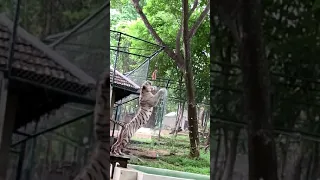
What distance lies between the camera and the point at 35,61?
96 cm

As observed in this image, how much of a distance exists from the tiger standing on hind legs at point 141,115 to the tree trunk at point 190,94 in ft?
0.58

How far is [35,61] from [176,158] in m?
1.85

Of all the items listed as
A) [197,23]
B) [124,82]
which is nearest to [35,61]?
[124,82]

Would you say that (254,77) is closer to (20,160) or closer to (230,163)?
(230,163)

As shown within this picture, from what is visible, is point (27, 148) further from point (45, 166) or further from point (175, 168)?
point (175, 168)

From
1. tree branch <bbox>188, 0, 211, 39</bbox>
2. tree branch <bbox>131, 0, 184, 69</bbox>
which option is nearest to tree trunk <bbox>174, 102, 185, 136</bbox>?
tree branch <bbox>131, 0, 184, 69</bbox>

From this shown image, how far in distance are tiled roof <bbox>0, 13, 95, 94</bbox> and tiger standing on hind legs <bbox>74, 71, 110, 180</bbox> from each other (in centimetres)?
3

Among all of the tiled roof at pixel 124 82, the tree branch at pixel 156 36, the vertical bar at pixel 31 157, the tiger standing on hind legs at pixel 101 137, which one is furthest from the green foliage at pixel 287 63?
the tree branch at pixel 156 36

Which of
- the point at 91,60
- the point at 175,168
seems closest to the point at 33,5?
the point at 91,60

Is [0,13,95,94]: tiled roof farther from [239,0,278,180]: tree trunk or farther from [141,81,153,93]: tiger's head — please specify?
[141,81,153,93]: tiger's head

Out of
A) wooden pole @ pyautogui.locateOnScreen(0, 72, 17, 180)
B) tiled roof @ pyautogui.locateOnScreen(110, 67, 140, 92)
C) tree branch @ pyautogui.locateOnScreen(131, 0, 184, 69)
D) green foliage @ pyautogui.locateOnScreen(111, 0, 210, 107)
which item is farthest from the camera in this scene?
green foliage @ pyautogui.locateOnScreen(111, 0, 210, 107)

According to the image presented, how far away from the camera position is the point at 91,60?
99 centimetres

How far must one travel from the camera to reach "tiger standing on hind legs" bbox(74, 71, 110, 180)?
965 mm

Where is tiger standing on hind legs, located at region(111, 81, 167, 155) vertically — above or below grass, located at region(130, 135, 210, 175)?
above
